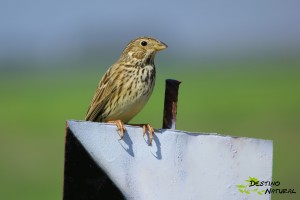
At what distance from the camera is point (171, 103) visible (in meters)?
4.28

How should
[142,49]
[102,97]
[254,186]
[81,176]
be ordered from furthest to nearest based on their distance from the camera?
1. [142,49]
2. [102,97]
3. [254,186]
4. [81,176]

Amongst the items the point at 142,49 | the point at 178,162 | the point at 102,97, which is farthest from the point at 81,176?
the point at 142,49

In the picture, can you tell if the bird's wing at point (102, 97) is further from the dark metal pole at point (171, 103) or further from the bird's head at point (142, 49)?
the dark metal pole at point (171, 103)

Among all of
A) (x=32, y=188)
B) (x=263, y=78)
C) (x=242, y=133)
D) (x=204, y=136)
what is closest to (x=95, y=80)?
(x=263, y=78)

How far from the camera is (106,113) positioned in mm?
6664

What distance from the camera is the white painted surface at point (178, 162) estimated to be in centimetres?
364

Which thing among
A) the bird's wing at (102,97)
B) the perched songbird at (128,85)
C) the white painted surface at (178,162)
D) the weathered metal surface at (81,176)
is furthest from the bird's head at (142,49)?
the weathered metal surface at (81,176)

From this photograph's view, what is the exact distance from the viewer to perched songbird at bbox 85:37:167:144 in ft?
21.5

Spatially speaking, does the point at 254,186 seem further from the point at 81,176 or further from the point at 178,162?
the point at 81,176

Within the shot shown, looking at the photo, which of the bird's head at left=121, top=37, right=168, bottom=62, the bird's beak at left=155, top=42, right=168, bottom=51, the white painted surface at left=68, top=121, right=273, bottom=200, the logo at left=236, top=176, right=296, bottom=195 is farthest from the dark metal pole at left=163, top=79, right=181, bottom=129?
the bird's head at left=121, top=37, right=168, bottom=62

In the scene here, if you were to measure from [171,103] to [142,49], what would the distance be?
269cm

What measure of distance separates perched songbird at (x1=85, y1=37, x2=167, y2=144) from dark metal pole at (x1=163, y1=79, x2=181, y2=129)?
2.22m

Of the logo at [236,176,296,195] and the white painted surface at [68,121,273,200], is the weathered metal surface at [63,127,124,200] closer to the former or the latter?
the white painted surface at [68,121,273,200]

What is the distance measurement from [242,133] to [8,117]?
12180mm
